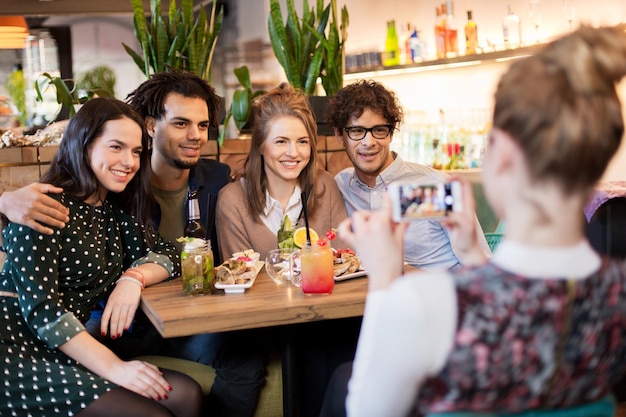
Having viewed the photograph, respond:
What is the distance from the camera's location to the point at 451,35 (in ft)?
17.3

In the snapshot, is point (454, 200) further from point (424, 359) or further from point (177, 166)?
point (177, 166)

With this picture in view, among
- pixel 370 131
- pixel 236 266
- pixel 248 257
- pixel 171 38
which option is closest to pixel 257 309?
pixel 236 266

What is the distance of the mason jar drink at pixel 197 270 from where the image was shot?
2145mm

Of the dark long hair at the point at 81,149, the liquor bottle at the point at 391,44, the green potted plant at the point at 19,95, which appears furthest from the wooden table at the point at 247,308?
the green potted plant at the point at 19,95

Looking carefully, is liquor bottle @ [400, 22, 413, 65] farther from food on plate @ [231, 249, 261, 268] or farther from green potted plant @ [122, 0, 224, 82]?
food on plate @ [231, 249, 261, 268]

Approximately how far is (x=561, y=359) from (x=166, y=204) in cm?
209

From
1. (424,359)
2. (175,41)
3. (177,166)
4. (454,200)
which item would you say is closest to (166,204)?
(177,166)

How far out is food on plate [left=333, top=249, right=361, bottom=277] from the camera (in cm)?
227

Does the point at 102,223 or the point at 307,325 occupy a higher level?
the point at 102,223

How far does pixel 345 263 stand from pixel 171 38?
2307 mm

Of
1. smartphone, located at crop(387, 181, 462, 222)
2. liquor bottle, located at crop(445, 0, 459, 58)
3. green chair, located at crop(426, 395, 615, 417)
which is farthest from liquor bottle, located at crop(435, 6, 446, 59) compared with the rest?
green chair, located at crop(426, 395, 615, 417)

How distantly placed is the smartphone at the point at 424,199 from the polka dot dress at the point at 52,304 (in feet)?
3.52

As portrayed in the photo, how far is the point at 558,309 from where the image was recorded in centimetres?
103

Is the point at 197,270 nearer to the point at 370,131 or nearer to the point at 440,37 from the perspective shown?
the point at 370,131
